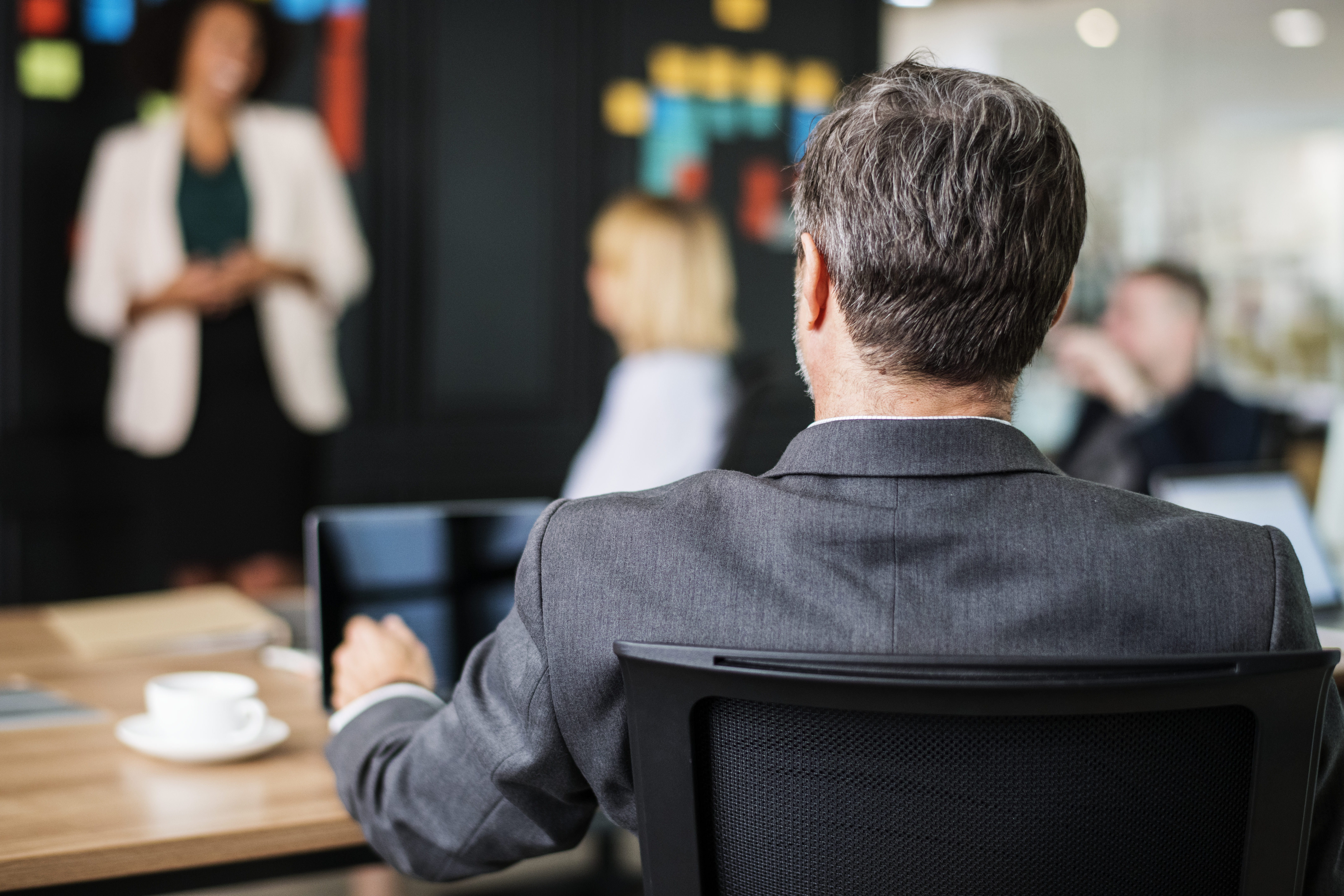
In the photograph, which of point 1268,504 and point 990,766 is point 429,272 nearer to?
point 1268,504

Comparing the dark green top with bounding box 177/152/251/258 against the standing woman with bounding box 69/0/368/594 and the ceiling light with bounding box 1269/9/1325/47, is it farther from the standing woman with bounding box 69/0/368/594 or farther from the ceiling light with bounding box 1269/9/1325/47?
the ceiling light with bounding box 1269/9/1325/47

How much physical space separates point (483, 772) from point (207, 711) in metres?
0.49

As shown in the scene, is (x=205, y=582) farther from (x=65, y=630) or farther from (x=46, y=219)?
(x=65, y=630)

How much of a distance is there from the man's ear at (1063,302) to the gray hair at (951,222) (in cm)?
1

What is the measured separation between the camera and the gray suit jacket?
0.79 metres

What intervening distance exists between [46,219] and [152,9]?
0.74 m

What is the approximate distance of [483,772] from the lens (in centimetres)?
95

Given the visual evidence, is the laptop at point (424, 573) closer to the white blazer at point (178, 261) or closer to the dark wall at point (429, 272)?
the dark wall at point (429, 272)

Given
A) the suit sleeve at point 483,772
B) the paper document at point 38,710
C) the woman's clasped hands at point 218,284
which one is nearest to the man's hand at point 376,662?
the suit sleeve at point 483,772

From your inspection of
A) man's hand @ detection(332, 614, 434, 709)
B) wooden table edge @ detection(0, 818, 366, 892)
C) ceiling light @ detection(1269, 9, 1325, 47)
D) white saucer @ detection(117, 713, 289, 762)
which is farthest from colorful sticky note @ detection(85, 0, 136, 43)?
ceiling light @ detection(1269, 9, 1325, 47)

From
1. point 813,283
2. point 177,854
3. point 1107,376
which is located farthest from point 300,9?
point 813,283

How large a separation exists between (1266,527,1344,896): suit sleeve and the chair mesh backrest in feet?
0.28

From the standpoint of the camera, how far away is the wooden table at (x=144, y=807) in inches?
42.5

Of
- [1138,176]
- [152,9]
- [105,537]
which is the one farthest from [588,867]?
[1138,176]
